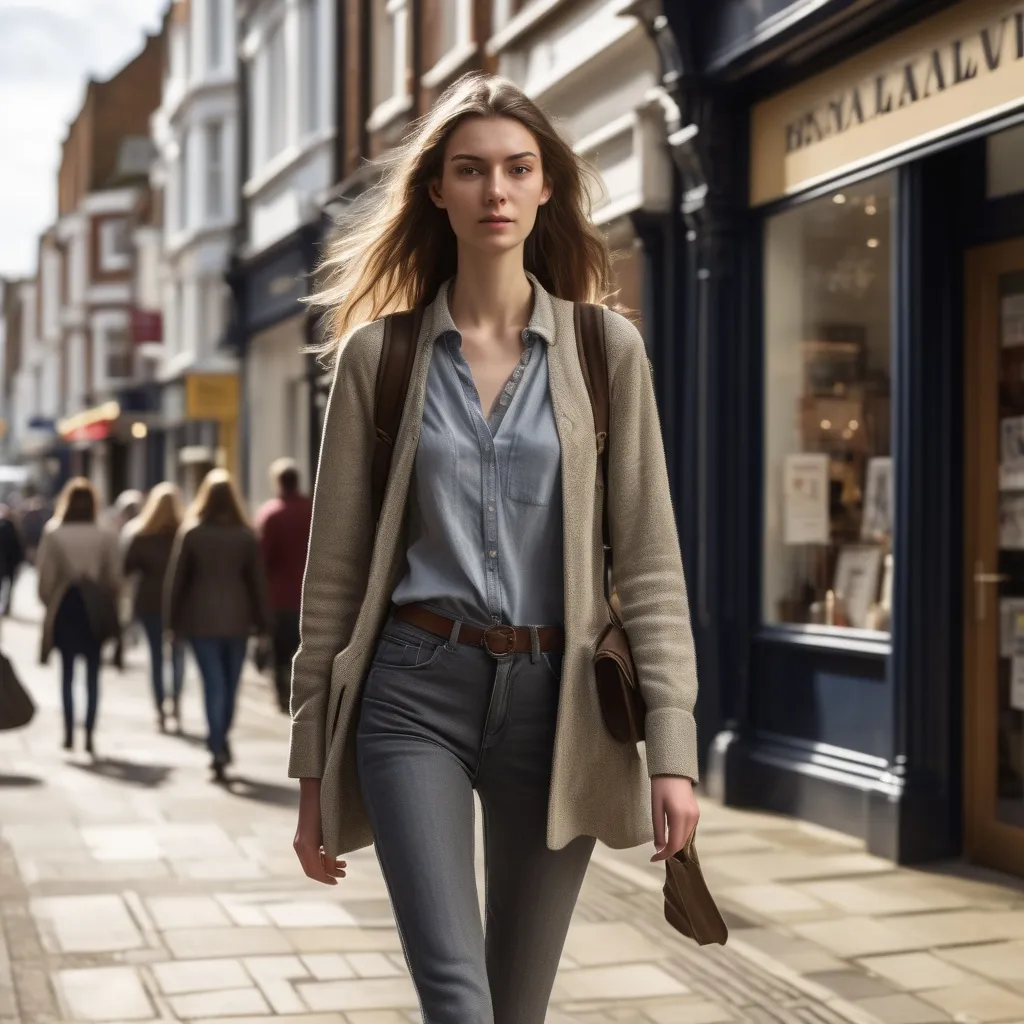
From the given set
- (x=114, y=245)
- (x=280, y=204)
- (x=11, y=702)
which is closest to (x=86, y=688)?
(x=11, y=702)

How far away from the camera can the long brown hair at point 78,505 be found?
12430mm

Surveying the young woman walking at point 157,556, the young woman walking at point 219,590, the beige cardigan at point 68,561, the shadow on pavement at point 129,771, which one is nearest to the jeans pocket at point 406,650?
the shadow on pavement at point 129,771

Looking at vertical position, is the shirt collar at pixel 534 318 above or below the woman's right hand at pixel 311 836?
above

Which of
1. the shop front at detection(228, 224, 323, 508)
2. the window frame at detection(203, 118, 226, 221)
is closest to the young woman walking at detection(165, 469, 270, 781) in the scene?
the shop front at detection(228, 224, 323, 508)

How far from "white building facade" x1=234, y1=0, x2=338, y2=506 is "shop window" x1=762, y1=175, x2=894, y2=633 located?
1075 cm

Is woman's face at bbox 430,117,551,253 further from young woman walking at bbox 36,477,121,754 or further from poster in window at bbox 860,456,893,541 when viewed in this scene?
young woman walking at bbox 36,477,121,754

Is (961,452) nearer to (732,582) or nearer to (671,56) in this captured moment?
(732,582)

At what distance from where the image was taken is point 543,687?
2896 mm

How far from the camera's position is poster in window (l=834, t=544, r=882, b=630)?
877 cm

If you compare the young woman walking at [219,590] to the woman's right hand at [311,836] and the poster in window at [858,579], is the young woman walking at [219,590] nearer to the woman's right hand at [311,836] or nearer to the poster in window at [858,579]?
the poster in window at [858,579]

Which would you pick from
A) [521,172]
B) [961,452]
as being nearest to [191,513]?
[961,452]

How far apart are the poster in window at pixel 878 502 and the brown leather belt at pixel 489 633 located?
5.72 metres

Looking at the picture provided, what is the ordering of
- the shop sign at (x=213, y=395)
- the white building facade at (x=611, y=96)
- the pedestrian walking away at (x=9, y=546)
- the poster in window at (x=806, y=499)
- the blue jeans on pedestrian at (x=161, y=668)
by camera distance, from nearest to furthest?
the poster in window at (x=806, y=499), the white building facade at (x=611, y=96), the blue jeans on pedestrian at (x=161, y=668), the pedestrian walking away at (x=9, y=546), the shop sign at (x=213, y=395)

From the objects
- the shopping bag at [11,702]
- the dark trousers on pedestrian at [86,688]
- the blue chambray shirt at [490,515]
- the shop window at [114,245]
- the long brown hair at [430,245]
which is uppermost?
the shop window at [114,245]
